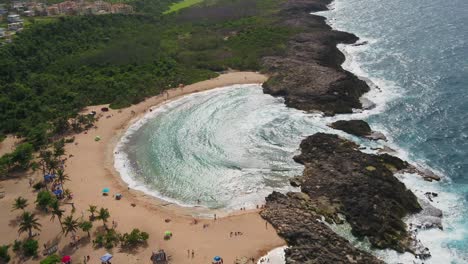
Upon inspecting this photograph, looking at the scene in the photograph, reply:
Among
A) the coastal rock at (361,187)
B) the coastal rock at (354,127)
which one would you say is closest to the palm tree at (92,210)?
the coastal rock at (361,187)

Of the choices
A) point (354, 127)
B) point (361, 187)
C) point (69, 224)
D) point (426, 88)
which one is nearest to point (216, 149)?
point (354, 127)

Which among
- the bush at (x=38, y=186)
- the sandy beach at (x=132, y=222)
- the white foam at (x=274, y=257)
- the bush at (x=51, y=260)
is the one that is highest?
the bush at (x=51, y=260)

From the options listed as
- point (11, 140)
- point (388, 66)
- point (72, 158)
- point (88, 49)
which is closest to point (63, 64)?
point (88, 49)

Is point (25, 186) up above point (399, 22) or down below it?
below

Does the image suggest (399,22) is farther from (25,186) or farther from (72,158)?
(25,186)

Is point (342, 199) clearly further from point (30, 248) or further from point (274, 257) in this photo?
point (30, 248)

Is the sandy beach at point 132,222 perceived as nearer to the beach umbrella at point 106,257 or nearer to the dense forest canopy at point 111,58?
the beach umbrella at point 106,257

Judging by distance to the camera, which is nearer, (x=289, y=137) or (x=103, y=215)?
(x=103, y=215)
